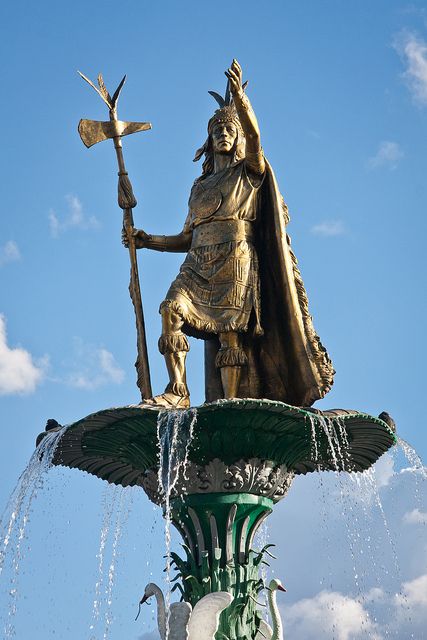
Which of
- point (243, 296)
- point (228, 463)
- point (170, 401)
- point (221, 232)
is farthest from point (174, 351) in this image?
point (221, 232)

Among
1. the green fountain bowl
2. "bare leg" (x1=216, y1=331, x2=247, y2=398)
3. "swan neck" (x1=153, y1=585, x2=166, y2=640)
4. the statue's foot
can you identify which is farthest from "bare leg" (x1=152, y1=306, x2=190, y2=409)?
"swan neck" (x1=153, y1=585, x2=166, y2=640)

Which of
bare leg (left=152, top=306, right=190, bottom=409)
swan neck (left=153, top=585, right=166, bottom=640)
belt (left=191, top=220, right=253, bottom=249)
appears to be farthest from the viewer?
belt (left=191, top=220, right=253, bottom=249)

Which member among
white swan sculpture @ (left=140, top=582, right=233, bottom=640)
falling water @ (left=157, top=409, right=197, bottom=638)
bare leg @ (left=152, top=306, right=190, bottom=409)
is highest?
bare leg @ (left=152, top=306, right=190, bottom=409)

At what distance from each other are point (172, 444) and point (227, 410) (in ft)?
2.23

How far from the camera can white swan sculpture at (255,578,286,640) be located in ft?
41.5

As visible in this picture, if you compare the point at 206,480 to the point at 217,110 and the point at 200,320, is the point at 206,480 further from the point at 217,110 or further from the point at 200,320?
the point at 217,110

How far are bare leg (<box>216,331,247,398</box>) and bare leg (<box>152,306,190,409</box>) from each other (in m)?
0.50

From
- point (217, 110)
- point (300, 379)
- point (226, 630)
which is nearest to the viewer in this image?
point (226, 630)

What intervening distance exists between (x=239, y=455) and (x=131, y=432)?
1.21m

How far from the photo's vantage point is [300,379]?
13.5 meters

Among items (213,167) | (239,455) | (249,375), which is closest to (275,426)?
(239,455)

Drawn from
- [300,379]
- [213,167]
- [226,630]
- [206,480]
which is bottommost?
[226,630]

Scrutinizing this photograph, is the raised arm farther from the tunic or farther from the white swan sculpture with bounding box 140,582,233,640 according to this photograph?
the white swan sculpture with bounding box 140,582,233,640

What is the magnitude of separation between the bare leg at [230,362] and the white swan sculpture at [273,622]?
2.21m
